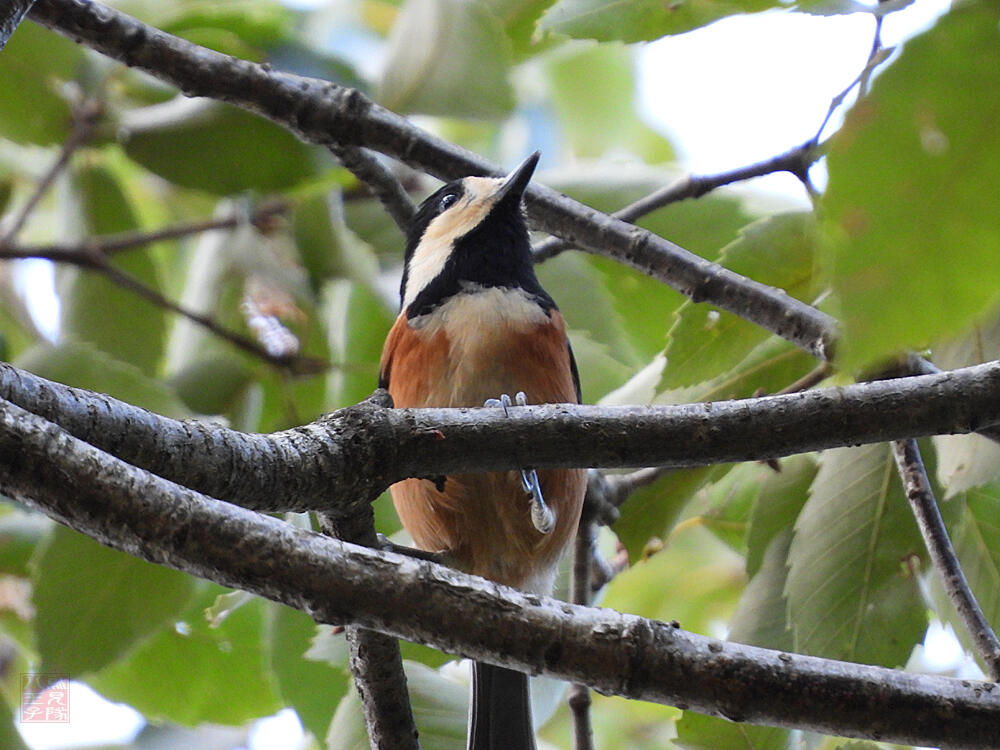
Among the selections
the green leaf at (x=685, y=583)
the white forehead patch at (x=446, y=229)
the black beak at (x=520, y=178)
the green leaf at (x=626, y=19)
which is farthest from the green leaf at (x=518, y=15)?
the green leaf at (x=685, y=583)

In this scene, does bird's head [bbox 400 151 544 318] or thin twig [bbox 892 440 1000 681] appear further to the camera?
bird's head [bbox 400 151 544 318]

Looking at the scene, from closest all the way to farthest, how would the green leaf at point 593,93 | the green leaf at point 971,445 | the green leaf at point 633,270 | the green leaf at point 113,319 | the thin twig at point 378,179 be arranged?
the green leaf at point 971,445 < the thin twig at point 378,179 < the green leaf at point 633,270 < the green leaf at point 113,319 < the green leaf at point 593,93

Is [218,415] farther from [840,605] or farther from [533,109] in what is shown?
[533,109]

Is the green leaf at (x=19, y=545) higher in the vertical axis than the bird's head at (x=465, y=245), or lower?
lower

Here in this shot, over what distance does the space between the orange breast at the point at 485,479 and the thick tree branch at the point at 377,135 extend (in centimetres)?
33

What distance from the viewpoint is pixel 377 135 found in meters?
2.15

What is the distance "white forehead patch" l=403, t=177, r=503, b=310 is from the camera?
2916mm

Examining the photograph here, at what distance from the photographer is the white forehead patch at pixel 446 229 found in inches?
115

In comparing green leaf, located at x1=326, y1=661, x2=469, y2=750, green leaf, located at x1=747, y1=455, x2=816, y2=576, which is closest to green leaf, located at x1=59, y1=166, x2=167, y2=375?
green leaf, located at x1=326, y1=661, x2=469, y2=750

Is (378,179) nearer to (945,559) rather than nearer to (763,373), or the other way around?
(763,373)

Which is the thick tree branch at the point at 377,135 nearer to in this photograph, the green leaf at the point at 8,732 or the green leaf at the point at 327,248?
the green leaf at the point at 327,248

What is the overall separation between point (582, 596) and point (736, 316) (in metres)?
0.68

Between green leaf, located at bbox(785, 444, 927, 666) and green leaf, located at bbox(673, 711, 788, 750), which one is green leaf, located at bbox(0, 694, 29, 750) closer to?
green leaf, located at bbox(673, 711, 788, 750)

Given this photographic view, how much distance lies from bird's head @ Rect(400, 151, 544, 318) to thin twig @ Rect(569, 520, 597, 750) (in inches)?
26.8
